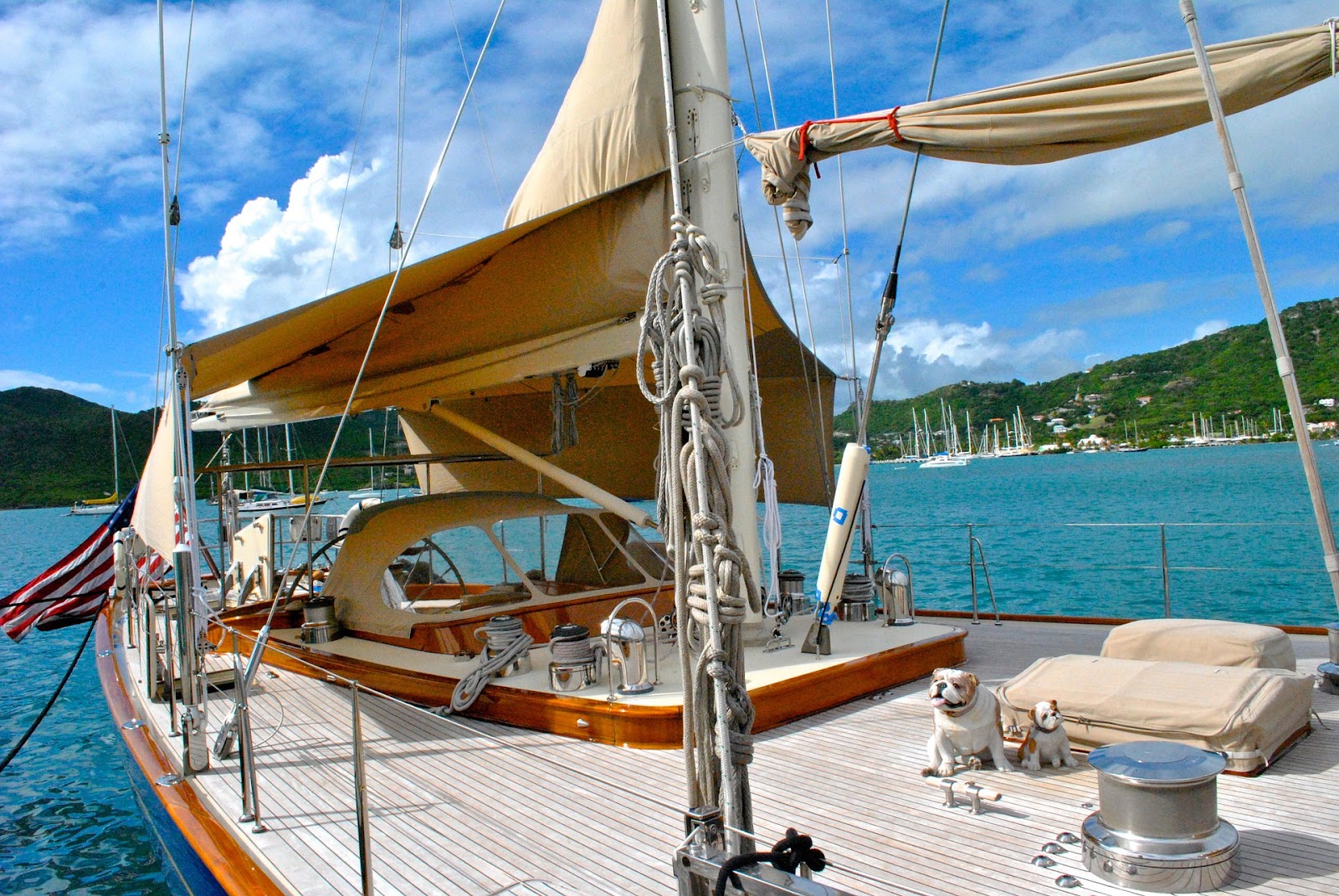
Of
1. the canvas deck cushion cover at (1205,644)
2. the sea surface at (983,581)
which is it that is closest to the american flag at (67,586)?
the sea surface at (983,581)

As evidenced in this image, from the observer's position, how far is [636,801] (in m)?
4.23

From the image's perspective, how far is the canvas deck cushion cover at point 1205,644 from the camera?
4902 millimetres

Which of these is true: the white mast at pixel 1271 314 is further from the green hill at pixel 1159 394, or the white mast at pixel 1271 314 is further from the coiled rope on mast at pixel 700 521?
the green hill at pixel 1159 394

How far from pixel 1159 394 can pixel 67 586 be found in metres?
105

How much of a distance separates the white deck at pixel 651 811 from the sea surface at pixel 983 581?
7.20 ft

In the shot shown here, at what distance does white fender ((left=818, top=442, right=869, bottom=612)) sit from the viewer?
224 inches

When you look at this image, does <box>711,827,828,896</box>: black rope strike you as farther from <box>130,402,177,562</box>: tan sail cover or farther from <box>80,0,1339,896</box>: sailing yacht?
<box>130,402,177,562</box>: tan sail cover

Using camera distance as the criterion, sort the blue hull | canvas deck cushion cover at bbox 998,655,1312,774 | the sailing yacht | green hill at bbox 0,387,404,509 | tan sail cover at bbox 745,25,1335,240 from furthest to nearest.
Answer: green hill at bbox 0,387,404,509 → canvas deck cushion cover at bbox 998,655,1312,774 → the blue hull → tan sail cover at bbox 745,25,1335,240 → the sailing yacht

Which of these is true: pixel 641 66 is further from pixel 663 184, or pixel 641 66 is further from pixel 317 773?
pixel 317 773

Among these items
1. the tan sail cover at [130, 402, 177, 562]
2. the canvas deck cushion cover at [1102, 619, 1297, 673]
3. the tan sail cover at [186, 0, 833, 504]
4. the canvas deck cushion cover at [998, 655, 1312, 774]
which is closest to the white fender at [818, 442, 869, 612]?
the tan sail cover at [186, 0, 833, 504]

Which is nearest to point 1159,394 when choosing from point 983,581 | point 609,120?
point 983,581

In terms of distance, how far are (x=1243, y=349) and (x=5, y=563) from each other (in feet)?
268

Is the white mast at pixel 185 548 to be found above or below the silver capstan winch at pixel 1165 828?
above

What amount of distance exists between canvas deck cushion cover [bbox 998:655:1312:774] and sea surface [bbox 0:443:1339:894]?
2056mm
